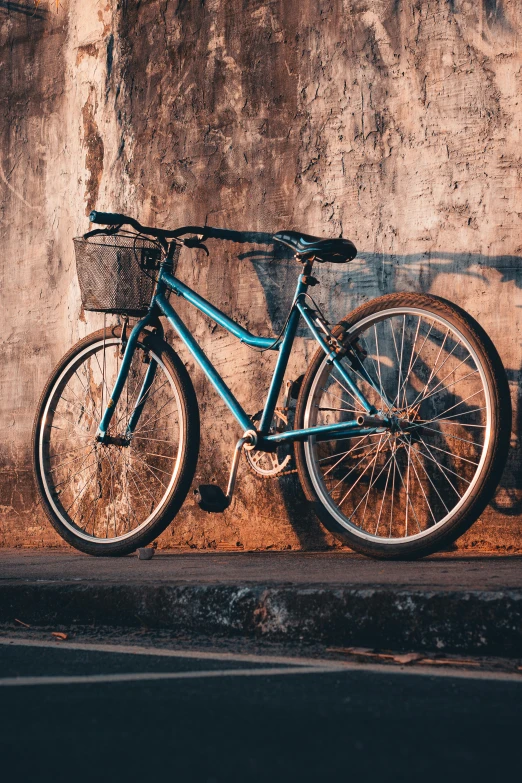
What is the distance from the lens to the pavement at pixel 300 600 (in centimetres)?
294

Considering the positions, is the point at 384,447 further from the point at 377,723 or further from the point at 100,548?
the point at 377,723

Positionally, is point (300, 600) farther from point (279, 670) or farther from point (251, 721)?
point (251, 721)

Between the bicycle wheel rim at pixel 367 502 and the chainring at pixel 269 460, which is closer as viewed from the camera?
the bicycle wheel rim at pixel 367 502

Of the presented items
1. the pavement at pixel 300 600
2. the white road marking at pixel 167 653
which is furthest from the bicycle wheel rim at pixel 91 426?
the white road marking at pixel 167 653

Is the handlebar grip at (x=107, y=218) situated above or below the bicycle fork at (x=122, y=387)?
above

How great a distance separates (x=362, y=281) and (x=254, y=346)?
636mm

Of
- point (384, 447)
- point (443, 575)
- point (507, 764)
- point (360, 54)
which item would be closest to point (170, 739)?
point (507, 764)

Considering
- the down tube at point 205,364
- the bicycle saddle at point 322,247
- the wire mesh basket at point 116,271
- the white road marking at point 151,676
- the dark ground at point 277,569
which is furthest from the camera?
the wire mesh basket at point 116,271

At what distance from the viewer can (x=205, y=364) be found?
470 centimetres

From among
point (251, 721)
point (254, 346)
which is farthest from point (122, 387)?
point (251, 721)

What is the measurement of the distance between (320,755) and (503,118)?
10.8ft

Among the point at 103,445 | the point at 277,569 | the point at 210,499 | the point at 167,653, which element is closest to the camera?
the point at 167,653

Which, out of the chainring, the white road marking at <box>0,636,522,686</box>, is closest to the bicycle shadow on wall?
the chainring

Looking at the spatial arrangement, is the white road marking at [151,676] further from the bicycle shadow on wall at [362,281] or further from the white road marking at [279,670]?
the bicycle shadow on wall at [362,281]
